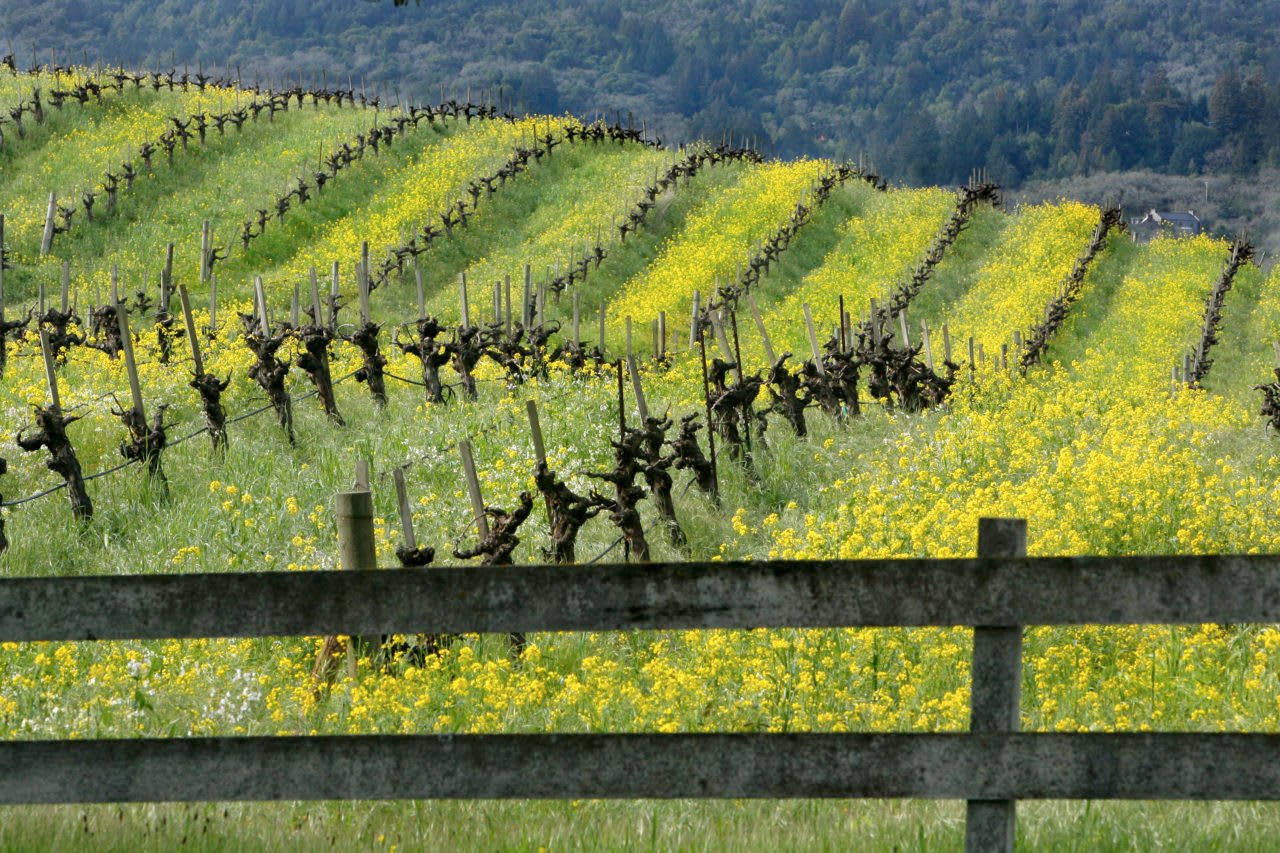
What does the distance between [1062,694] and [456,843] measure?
13.6 ft

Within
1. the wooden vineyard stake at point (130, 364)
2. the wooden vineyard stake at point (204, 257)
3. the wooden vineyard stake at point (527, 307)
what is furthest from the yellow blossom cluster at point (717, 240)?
the wooden vineyard stake at point (130, 364)

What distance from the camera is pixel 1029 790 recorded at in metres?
4.07

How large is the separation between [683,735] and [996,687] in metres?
0.98

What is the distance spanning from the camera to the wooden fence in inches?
159

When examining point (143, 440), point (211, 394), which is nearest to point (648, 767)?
point (143, 440)

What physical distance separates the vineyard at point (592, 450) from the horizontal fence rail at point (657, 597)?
3.65 feet

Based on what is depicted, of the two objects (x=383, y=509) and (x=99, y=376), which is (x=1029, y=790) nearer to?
(x=383, y=509)

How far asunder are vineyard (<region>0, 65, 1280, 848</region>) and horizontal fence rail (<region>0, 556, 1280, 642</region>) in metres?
→ 1.11

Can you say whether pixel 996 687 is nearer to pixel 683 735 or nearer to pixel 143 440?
pixel 683 735

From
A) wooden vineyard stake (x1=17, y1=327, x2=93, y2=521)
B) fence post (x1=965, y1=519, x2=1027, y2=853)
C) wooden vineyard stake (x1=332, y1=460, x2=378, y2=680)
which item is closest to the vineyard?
wooden vineyard stake (x1=17, y1=327, x2=93, y2=521)

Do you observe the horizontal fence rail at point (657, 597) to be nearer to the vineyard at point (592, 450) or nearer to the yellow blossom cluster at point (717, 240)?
the vineyard at point (592, 450)

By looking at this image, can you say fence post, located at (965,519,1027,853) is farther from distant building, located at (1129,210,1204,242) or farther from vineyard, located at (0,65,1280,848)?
distant building, located at (1129,210,1204,242)

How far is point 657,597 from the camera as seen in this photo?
4.11 meters

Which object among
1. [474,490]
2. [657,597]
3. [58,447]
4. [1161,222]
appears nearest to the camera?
[657,597]
